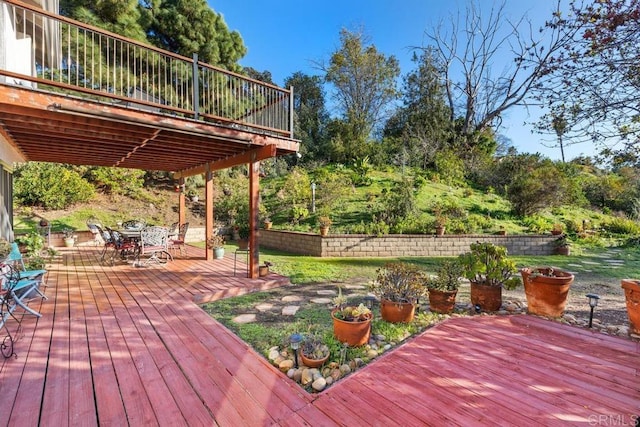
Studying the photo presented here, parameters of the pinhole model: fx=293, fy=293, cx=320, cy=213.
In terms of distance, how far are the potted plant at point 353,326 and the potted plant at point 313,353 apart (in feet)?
0.81

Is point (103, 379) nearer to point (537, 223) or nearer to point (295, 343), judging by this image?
point (295, 343)

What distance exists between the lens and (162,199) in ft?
41.9

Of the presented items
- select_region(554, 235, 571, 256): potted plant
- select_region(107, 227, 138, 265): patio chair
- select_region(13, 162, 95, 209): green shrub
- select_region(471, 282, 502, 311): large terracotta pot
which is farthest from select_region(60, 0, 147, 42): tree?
select_region(554, 235, 571, 256): potted plant

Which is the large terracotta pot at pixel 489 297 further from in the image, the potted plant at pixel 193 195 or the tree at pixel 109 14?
the tree at pixel 109 14

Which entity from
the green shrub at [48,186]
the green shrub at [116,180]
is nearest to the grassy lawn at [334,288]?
the green shrub at [116,180]

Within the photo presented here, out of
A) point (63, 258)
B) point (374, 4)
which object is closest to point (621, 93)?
point (63, 258)

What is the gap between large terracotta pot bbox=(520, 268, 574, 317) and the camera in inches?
149

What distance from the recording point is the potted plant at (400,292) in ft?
11.7

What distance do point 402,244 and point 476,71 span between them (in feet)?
51.7

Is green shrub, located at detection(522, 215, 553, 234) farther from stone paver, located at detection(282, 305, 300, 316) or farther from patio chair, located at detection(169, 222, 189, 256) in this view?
patio chair, located at detection(169, 222, 189, 256)

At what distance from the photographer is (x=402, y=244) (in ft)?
29.0

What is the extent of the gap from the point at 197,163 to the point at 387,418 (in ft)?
24.2

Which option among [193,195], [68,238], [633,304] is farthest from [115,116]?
[193,195]

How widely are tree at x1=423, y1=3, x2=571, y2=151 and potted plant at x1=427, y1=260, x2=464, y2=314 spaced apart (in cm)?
1591
